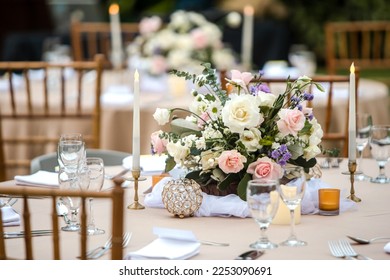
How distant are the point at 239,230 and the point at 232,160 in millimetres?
182

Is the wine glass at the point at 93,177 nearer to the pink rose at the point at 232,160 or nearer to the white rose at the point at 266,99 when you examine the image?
the pink rose at the point at 232,160

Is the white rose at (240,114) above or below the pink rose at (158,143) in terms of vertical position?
above

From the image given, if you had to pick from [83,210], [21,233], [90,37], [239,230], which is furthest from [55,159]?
[90,37]

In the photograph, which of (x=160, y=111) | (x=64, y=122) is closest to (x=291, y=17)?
(x=64, y=122)

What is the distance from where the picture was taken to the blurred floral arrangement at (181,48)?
206 inches

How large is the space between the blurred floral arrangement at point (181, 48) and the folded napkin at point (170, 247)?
3.14m

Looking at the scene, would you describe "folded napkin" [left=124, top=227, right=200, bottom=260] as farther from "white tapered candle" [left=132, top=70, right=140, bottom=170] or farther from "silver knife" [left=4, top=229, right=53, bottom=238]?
"white tapered candle" [left=132, top=70, right=140, bottom=170]

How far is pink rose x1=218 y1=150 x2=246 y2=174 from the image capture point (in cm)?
233

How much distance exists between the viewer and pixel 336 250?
6.79ft

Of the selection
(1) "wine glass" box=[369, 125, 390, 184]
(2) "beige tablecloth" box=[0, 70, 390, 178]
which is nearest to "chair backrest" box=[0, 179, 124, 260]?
(1) "wine glass" box=[369, 125, 390, 184]

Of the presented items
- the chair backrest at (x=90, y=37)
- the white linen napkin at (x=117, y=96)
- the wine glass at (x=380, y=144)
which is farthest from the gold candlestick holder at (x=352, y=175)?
the chair backrest at (x=90, y=37)

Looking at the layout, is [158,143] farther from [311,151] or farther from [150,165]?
[150,165]

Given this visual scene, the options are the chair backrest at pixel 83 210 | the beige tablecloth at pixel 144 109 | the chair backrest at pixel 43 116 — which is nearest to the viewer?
the chair backrest at pixel 83 210
